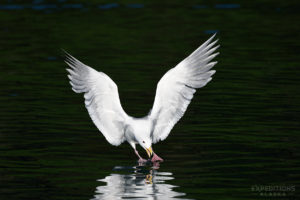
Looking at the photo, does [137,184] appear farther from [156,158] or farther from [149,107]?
[149,107]

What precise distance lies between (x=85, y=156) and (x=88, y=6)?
21.0 meters

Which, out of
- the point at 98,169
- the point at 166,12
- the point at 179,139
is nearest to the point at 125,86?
the point at 179,139

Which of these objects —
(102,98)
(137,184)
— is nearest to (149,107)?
(102,98)

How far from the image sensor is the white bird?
1227 centimetres

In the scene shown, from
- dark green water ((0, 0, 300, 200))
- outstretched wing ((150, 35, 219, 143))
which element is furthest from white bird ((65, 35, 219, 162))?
dark green water ((0, 0, 300, 200))

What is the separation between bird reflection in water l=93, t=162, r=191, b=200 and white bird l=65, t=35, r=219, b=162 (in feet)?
1.78

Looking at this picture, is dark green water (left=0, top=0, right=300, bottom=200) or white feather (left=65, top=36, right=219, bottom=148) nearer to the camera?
dark green water (left=0, top=0, right=300, bottom=200)

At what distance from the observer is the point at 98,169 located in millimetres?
11664

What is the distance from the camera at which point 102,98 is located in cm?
A: 1247

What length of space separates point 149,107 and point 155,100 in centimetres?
336

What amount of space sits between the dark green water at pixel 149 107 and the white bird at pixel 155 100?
Result: 373 mm

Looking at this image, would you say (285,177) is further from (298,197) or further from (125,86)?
(125,86)

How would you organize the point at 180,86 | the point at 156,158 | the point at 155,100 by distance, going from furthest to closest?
the point at 180,86, the point at 155,100, the point at 156,158

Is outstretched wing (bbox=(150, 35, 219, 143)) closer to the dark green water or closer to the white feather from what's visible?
the white feather
